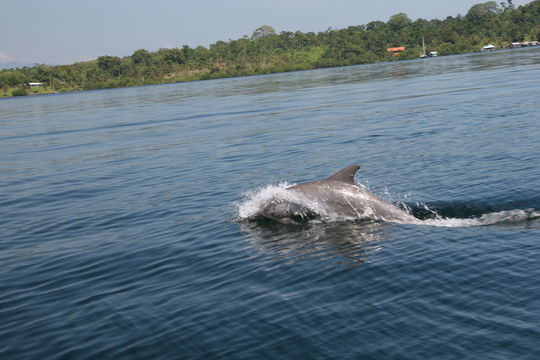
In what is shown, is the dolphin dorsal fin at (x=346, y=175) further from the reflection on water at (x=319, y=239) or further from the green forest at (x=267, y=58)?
the green forest at (x=267, y=58)

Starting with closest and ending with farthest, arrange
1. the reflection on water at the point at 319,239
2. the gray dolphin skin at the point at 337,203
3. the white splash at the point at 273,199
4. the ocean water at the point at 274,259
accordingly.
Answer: the ocean water at the point at 274,259 → the reflection on water at the point at 319,239 → the gray dolphin skin at the point at 337,203 → the white splash at the point at 273,199

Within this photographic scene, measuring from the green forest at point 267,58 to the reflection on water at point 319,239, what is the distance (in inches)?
6204

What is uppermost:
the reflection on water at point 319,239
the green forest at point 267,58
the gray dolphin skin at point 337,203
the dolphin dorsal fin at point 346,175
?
the green forest at point 267,58

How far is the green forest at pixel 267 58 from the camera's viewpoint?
168 metres

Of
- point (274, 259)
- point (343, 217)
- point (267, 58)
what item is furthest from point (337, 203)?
point (267, 58)

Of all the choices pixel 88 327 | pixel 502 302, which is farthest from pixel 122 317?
pixel 502 302

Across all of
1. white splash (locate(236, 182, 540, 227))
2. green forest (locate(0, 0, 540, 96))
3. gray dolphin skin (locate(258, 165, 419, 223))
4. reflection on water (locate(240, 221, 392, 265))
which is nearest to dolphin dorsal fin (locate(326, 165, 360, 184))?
gray dolphin skin (locate(258, 165, 419, 223))

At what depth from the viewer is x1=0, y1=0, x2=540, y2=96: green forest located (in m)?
168

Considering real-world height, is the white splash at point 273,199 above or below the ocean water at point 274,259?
above

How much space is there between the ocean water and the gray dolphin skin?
12.8 inches

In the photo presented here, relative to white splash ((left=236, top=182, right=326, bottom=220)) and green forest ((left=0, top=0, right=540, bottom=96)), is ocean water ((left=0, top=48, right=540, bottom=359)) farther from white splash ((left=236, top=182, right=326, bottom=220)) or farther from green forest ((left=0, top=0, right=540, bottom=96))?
green forest ((left=0, top=0, right=540, bottom=96))

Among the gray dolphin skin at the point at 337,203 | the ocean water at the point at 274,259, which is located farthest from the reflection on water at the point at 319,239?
the gray dolphin skin at the point at 337,203

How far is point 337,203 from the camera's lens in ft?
40.4

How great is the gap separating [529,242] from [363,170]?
7.94 meters
